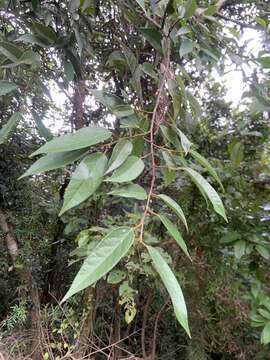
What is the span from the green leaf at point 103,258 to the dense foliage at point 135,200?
0.52 feet

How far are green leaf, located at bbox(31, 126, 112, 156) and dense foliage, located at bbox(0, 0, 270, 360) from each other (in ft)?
0.23

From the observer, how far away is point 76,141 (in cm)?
38

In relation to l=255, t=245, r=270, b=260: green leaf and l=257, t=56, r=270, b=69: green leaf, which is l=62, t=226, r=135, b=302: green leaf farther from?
l=255, t=245, r=270, b=260: green leaf

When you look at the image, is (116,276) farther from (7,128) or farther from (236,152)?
(7,128)

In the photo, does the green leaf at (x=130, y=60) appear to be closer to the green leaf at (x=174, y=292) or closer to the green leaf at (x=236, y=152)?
the green leaf at (x=174, y=292)

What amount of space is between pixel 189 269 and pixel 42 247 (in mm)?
626

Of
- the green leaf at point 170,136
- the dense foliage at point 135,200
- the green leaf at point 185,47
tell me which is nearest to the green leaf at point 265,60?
the dense foliage at point 135,200

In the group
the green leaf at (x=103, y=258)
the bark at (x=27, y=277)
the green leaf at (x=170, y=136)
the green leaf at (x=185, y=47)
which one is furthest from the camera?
the bark at (x=27, y=277)

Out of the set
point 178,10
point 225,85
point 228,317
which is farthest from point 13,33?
point 225,85

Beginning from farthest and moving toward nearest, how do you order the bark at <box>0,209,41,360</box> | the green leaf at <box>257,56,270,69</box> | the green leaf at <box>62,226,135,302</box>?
the bark at <box>0,209,41,360</box>
the green leaf at <box>257,56,270,69</box>
the green leaf at <box>62,226,135,302</box>

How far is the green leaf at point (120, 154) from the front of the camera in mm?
391

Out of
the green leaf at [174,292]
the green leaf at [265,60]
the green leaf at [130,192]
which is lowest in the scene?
the green leaf at [174,292]

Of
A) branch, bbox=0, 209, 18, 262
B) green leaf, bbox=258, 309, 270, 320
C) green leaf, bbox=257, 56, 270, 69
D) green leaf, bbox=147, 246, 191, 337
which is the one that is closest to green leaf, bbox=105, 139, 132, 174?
green leaf, bbox=147, 246, 191, 337

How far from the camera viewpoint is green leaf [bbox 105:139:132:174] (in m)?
0.39
